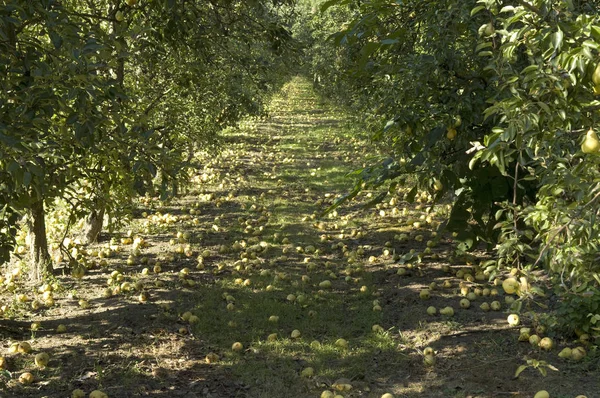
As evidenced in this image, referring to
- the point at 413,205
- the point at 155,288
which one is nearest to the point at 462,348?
the point at 155,288

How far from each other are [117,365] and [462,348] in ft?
8.62

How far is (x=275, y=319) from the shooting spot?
16.6ft

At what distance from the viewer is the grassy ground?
3947 millimetres

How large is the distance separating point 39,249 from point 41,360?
1911 millimetres

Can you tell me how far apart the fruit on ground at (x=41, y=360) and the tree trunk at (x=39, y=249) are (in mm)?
1619

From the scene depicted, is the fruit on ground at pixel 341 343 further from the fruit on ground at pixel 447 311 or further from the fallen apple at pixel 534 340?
the fallen apple at pixel 534 340

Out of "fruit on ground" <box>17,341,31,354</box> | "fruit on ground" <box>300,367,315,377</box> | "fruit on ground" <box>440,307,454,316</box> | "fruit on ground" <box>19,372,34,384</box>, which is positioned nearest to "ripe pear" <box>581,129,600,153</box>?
"fruit on ground" <box>300,367,315,377</box>

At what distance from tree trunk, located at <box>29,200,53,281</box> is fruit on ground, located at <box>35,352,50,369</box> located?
5.31 feet

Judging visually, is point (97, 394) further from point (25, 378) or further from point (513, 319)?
point (513, 319)

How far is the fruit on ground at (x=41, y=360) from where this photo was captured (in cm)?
417

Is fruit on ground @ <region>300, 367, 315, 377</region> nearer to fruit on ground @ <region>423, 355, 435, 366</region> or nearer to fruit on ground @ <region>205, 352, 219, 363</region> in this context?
fruit on ground @ <region>205, 352, 219, 363</region>

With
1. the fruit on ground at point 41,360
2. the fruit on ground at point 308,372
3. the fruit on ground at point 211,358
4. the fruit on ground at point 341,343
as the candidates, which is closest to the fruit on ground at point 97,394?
the fruit on ground at point 41,360

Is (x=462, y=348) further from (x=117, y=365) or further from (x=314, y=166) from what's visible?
(x=314, y=166)

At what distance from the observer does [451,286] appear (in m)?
5.67
